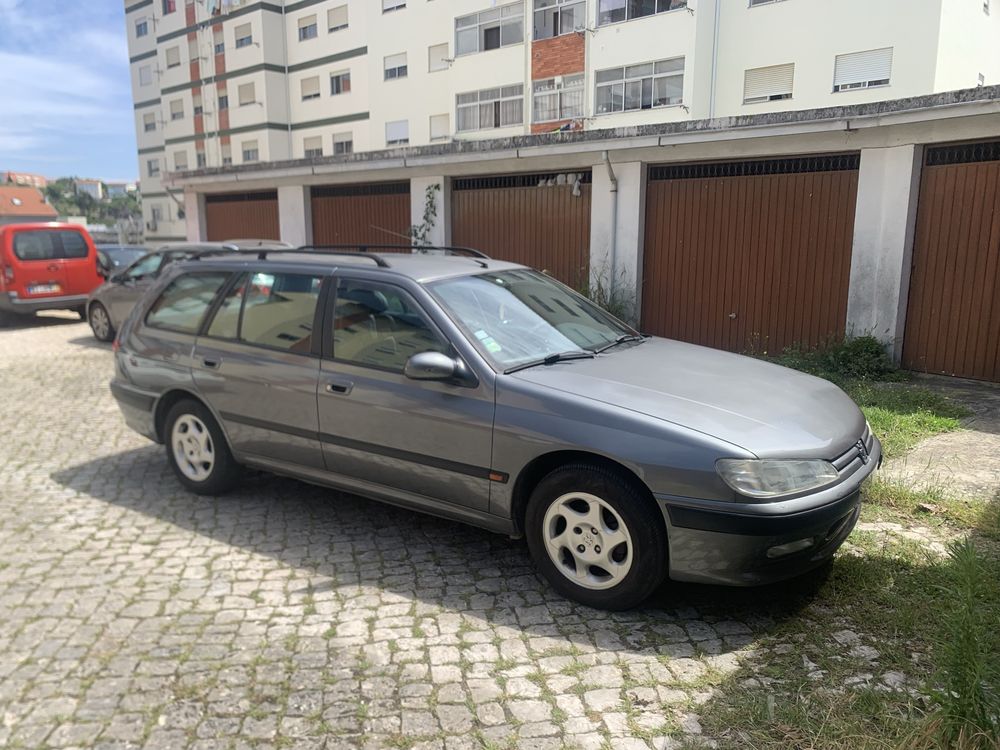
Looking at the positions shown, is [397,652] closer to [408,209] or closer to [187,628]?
[187,628]

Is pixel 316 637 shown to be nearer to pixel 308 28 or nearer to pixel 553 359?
pixel 553 359

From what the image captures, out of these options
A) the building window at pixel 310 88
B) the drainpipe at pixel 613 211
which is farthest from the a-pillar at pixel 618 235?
the building window at pixel 310 88

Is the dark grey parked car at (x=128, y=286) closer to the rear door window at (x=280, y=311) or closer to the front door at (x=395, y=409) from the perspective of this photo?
the rear door window at (x=280, y=311)

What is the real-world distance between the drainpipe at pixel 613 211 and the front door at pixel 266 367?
685cm

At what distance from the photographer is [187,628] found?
346cm

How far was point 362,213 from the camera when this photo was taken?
47.8 ft

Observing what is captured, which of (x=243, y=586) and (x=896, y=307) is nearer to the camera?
(x=243, y=586)

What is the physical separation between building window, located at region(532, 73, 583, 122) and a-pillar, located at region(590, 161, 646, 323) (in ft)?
56.5

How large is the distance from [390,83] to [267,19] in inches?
447

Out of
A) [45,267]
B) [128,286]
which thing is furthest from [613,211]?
[45,267]

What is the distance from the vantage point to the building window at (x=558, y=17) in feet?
86.2

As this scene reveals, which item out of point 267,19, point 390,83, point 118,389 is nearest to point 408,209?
point 118,389

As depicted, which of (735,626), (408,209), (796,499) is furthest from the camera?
(408,209)

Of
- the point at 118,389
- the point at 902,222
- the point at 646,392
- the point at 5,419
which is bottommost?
the point at 5,419
